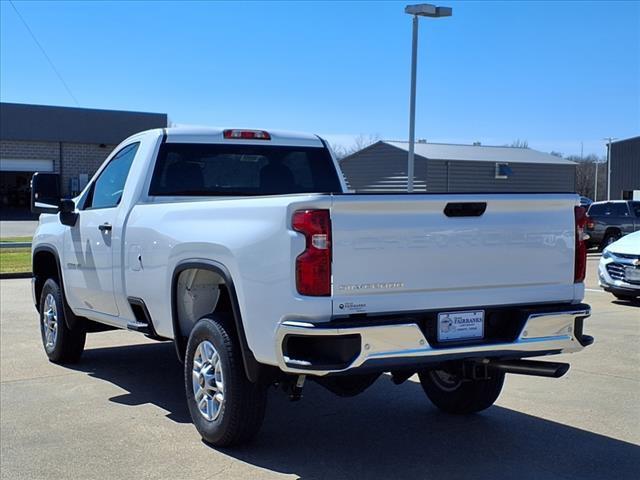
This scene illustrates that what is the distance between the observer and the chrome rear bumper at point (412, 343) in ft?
14.0

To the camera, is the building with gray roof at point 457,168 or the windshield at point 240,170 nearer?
the windshield at point 240,170

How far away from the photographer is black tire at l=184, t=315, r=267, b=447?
493 cm

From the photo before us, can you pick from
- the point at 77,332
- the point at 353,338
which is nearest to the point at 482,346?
the point at 353,338

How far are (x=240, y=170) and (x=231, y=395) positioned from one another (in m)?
2.54

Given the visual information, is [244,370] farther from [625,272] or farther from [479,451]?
[625,272]

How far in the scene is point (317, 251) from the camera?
14.1 feet

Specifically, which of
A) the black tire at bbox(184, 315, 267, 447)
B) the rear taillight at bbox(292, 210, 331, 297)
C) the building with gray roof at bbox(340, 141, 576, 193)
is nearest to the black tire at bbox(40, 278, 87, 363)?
the black tire at bbox(184, 315, 267, 447)

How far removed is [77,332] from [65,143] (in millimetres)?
39746

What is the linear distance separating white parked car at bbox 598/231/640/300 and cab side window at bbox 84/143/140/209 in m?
8.24

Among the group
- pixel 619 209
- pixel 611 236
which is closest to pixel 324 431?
pixel 611 236

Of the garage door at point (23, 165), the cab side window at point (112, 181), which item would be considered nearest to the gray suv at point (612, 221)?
the cab side window at point (112, 181)

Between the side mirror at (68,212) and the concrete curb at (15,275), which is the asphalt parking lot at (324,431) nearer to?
the side mirror at (68,212)

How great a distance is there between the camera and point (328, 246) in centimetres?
429

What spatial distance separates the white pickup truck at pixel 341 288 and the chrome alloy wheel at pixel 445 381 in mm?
12
